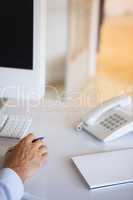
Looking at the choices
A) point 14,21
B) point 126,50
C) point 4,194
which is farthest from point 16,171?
point 126,50

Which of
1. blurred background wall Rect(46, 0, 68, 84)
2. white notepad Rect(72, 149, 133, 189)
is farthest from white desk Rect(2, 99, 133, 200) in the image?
blurred background wall Rect(46, 0, 68, 84)

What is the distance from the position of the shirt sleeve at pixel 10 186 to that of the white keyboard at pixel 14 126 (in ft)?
0.92

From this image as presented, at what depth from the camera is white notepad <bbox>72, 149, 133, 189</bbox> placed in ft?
2.82

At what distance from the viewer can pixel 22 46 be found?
109 centimetres

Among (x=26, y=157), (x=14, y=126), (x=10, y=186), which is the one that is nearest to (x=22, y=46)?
(x=14, y=126)

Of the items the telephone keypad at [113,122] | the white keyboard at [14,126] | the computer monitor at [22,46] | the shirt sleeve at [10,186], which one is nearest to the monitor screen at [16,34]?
the computer monitor at [22,46]

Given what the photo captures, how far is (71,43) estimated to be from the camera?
3459 millimetres

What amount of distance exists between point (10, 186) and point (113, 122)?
481 millimetres

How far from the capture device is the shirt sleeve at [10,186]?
0.77m

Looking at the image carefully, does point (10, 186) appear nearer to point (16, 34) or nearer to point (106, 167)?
point (106, 167)

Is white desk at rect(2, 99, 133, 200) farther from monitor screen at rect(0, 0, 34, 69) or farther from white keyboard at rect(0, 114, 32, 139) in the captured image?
monitor screen at rect(0, 0, 34, 69)

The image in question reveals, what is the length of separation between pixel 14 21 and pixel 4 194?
0.56 metres

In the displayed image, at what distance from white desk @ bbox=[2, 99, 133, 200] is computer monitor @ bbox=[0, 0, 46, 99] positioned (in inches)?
6.3

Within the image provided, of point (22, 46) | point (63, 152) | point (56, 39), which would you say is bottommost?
point (63, 152)
